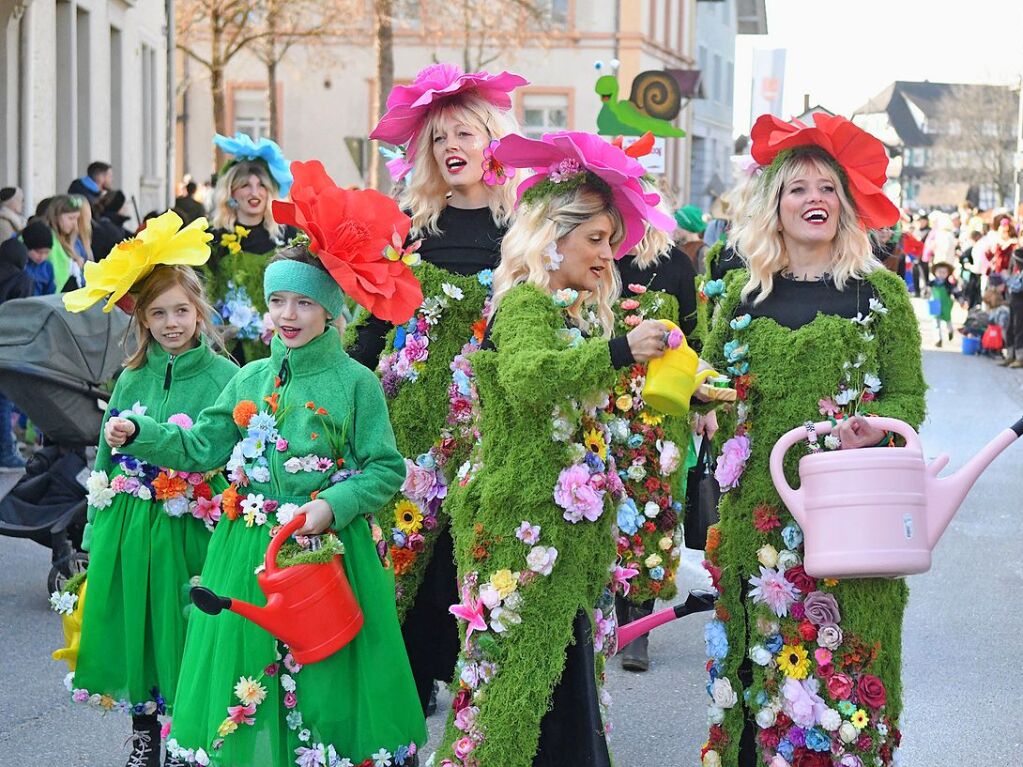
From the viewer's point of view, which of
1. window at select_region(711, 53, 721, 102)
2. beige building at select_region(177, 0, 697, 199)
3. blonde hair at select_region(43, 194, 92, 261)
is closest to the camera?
blonde hair at select_region(43, 194, 92, 261)

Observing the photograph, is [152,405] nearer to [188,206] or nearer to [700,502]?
[700,502]

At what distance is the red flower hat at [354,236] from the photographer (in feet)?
14.7

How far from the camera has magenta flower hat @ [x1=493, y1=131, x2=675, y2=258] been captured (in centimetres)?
446

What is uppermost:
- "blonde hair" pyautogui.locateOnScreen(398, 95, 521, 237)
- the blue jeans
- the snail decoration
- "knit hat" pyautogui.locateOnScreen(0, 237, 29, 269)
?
the snail decoration

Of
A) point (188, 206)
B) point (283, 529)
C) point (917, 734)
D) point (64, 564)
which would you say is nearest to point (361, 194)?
point (283, 529)

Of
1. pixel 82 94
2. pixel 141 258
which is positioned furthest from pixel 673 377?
pixel 82 94

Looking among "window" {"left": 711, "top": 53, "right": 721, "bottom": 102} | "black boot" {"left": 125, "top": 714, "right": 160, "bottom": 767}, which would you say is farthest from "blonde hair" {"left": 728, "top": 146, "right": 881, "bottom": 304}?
"window" {"left": 711, "top": 53, "right": 721, "bottom": 102}

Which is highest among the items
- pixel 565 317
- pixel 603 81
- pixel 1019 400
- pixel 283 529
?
pixel 603 81

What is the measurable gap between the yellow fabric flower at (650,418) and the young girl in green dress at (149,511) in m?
2.14

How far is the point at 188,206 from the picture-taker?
1211 cm

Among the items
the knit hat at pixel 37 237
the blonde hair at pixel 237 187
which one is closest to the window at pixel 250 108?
the knit hat at pixel 37 237

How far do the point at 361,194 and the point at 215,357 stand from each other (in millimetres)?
1015

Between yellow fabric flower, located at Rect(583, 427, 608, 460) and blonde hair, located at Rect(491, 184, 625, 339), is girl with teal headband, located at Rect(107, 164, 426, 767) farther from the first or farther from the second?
yellow fabric flower, located at Rect(583, 427, 608, 460)

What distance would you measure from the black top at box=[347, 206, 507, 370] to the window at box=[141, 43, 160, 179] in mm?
22443
